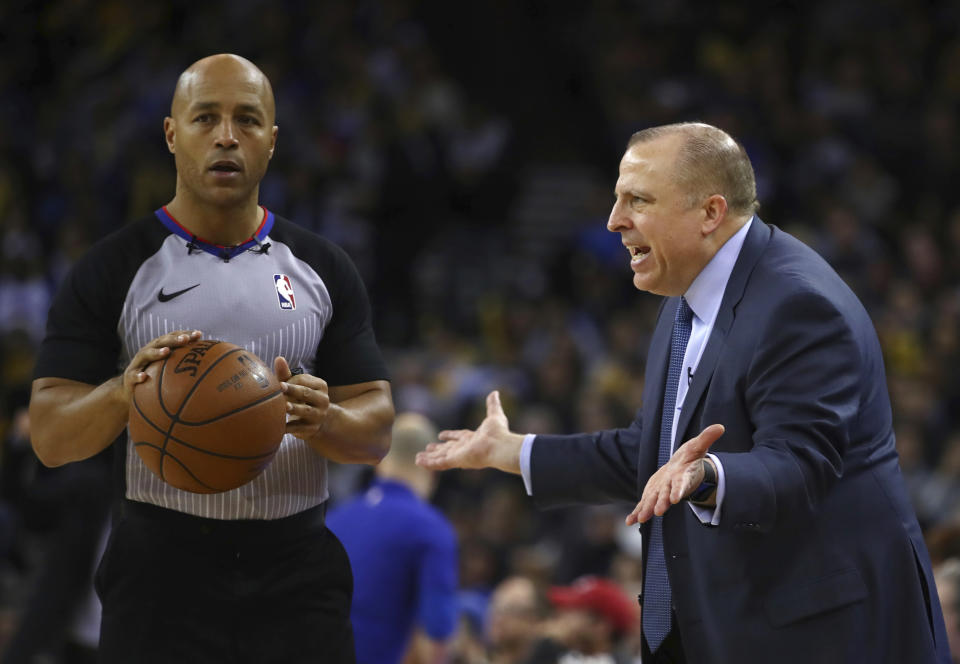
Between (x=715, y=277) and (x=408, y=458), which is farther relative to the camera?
(x=408, y=458)

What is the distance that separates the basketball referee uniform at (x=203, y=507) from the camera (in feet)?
10.7

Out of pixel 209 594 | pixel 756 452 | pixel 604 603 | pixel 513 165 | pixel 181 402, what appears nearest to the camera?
pixel 181 402

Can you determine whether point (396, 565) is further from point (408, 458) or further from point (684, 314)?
point (684, 314)

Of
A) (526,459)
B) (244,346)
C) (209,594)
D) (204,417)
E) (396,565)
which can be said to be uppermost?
(244,346)

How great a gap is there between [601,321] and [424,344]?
1743mm

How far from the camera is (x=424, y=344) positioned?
12.1 m

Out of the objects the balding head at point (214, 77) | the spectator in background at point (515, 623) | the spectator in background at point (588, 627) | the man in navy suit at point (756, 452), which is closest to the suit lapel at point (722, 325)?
the man in navy suit at point (756, 452)

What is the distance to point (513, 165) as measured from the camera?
43.5 ft

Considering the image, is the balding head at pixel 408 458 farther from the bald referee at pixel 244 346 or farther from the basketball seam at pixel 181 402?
the basketball seam at pixel 181 402

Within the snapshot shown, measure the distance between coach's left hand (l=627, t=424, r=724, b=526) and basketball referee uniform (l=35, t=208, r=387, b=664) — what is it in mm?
908

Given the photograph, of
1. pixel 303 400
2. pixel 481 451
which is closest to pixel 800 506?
pixel 481 451

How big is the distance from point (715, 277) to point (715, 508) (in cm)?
78

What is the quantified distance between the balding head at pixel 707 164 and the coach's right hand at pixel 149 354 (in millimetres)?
1404

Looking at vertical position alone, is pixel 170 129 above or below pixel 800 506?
above
